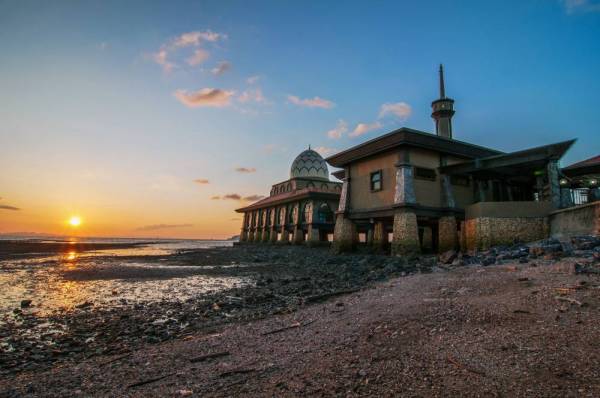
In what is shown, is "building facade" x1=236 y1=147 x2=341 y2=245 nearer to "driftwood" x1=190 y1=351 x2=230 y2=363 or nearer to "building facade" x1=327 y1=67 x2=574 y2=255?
"building facade" x1=327 y1=67 x2=574 y2=255

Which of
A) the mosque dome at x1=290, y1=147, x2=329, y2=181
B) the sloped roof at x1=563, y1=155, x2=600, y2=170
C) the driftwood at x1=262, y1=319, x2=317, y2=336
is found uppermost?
the mosque dome at x1=290, y1=147, x2=329, y2=181

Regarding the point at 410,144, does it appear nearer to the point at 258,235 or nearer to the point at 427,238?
the point at 427,238

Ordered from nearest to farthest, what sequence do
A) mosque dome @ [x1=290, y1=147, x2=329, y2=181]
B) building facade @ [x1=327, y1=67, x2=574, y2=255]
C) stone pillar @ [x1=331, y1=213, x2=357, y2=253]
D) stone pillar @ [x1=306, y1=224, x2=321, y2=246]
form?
1. building facade @ [x1=327, y1=67, x2=574, y2=255]
2. stone pillar @ [x1=331, y1=213, x2=357, y2=253]
3. stone pillar @ [x1=306, y1=224, x2=321, y2=246]
4. mosque dome @ [x1=290, y1=147, x2=329, y2=181]

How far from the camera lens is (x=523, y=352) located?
4027mm

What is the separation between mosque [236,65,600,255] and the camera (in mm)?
18062

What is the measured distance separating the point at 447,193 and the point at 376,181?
15.6 ft

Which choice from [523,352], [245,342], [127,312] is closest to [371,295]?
[245,342]

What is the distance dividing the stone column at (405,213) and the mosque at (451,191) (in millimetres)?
61

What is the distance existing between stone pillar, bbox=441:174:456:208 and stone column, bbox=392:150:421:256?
257 cm

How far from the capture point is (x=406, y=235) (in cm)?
2044

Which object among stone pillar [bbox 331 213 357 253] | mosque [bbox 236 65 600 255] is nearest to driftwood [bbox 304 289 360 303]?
mosque [bbox 236 65 600 255]

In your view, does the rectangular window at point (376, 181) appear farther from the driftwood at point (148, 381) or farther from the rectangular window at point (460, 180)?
the driftwood at point (148, 381)

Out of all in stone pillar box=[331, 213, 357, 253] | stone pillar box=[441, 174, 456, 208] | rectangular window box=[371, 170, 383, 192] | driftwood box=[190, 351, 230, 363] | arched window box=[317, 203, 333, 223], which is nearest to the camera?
driftwood box=[190, 351, 230, 363]

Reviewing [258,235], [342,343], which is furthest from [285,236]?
[342,343]
